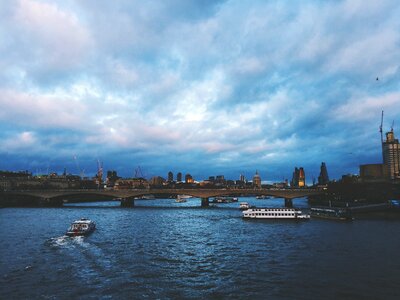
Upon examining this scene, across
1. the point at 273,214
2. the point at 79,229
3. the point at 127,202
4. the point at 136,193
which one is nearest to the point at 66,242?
the point at 79,229

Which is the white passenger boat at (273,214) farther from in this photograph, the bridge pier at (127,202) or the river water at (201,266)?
the bridge pier at (127,202)

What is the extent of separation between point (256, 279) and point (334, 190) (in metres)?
145

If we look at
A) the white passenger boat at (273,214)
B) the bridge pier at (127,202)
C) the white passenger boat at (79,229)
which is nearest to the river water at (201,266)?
the white passenger boat at (79,229)

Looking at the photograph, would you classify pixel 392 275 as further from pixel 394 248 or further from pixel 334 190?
pixel 334 190

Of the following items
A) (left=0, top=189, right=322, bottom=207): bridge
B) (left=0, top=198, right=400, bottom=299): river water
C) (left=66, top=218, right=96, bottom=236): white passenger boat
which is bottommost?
(left=0, top=198, right=400, bottom=299): river water

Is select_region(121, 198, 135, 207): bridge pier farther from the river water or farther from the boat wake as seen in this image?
the boat wake

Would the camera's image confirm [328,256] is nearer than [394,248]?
Yes

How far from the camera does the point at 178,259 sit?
142 ft

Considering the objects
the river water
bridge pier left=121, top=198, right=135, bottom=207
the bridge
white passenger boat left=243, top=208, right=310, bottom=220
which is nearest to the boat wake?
the river water

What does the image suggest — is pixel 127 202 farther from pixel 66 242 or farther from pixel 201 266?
pixel 201 266

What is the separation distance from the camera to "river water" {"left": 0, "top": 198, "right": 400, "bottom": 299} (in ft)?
98.7

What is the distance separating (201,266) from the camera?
130ft

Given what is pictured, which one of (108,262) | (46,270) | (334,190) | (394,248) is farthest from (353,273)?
(334,190)

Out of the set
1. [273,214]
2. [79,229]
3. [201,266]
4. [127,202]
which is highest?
[127,202]
